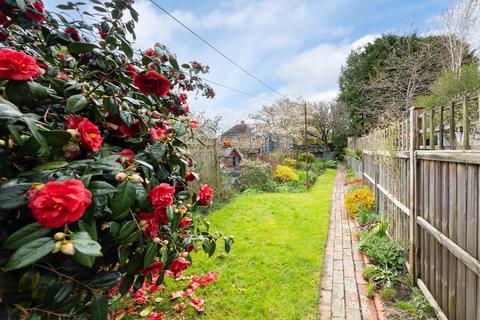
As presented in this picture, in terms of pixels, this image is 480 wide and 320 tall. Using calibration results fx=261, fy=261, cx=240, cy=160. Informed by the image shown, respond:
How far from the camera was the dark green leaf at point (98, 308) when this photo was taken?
2.82 ft

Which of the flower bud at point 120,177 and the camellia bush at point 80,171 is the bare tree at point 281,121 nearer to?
the camellia bush at point 80,171

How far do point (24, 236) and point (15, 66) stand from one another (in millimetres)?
498

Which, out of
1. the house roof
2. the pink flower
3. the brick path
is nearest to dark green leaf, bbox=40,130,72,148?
the pink flower

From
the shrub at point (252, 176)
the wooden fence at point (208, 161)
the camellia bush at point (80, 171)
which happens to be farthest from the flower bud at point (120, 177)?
the shrub at point (252, 176)

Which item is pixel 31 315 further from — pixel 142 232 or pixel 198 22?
pixel 198 22

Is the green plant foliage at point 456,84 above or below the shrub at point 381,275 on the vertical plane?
above

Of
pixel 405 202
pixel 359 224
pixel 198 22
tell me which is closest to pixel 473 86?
pixel 359 224

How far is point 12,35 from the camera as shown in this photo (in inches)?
53.3

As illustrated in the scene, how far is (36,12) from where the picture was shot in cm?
122

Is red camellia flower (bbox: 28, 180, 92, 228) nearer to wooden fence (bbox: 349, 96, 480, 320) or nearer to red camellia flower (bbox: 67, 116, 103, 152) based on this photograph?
red camellia flower (bbox: 67, 116, 103, 152)

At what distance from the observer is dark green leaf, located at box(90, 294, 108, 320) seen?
0.86m

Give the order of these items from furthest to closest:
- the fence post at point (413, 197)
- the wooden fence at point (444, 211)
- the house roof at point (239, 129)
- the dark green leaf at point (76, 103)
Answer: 1. the house roof at point (239, 129)
2. the fence post at point (413, 197)
3. the wooden fence at point (444, 211)
4. the dark green leaf at point (76, 103)

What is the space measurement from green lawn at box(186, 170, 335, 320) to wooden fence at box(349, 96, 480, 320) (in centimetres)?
107

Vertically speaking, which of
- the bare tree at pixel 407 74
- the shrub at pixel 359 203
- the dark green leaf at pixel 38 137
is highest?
the bare tree at pixel 407 74
